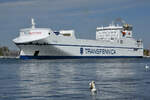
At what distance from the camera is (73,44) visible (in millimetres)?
85625

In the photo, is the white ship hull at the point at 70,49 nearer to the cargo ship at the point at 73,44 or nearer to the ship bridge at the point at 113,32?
the cargo ship at the point at 73,44

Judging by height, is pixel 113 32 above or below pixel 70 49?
above

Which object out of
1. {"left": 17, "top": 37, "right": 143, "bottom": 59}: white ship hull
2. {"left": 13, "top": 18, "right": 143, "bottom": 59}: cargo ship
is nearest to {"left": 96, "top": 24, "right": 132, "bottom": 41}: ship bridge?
{"left": 13, "top": 18, "right": 143, "bottom": 59}: cargo ship

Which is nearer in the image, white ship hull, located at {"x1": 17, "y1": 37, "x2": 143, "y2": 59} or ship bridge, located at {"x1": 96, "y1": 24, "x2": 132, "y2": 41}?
white ship hull, located at {"x1": 17, "y1": 37, "x2": 143, "y2": 59}

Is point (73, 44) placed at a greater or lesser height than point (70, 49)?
greater

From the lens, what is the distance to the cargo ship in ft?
255

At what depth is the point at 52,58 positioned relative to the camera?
79.8 meters

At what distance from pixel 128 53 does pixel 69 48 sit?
30.2m

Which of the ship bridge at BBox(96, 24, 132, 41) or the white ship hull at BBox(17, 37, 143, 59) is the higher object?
the ship bridge at BBox(96, 24, 132, 41)

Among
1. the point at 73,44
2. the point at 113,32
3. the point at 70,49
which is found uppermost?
the point at 113,32

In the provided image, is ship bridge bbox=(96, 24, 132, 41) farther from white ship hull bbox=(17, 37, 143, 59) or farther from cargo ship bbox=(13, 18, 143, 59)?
white ship hull bbox=(17, 37, 143, 59)

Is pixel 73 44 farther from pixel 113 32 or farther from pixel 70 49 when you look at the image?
pixel 113 32

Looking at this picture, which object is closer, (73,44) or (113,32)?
(73,44)

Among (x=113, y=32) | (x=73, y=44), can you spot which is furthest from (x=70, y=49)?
(x=113, y=32)
